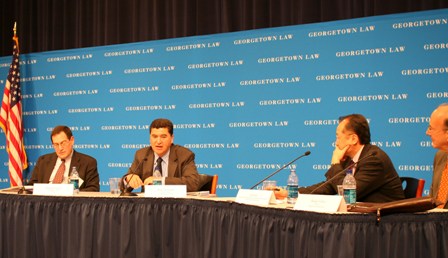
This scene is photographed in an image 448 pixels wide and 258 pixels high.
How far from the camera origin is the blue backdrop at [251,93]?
16.4 ft

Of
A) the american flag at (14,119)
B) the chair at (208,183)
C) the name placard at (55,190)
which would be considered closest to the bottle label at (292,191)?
the chair at (208,183)

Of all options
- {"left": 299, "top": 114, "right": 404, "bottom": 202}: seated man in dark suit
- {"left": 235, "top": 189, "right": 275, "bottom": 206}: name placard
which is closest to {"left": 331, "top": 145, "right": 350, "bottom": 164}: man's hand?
{"left": 299, "top": 114, "right": 404, "bottom": 202}: seated man in dark suit

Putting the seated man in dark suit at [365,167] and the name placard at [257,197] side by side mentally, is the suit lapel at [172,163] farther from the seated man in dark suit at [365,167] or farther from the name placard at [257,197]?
the name placard at [257,197]

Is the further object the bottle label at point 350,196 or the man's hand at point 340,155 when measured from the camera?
the man's hand at point 340,155

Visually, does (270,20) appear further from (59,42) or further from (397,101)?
(59,42)

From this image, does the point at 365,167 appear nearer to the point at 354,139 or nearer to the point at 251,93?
the point at 354,139

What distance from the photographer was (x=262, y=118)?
18.7ft

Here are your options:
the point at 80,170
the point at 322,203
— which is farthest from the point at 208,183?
the point at 322,203

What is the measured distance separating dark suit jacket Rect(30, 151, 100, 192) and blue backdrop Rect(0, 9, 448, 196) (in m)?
1.52

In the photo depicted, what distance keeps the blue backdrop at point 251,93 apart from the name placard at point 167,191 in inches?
86.4

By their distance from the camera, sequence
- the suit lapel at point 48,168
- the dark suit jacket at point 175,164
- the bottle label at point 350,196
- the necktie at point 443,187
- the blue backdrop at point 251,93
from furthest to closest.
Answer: the blue backdrop at point 251,93 → the suit lapel at point 48,168 → the dark suit jacket at point 175,164 → the necktie at point 443,187 → the bottle label at point 350,196

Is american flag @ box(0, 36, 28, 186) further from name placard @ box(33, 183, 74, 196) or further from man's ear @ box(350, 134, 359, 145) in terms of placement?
man's ear @ box(350, 134, 359, 145)

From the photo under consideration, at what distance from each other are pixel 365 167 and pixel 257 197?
684 millimetres

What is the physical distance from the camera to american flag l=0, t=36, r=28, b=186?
6.78 metres
